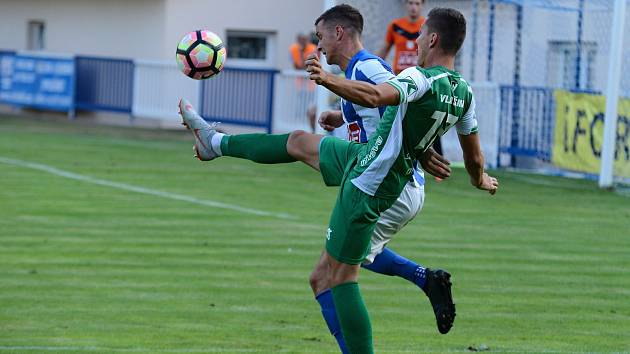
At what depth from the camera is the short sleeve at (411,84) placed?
20.7 feet

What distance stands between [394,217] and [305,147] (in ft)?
2.16

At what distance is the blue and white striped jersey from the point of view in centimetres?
772

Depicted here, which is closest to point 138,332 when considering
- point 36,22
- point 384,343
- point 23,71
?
point 384,343

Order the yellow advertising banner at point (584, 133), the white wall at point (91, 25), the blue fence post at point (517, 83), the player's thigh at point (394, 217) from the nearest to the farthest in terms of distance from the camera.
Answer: the player's thigh at point (394, 217)
the yellow advertising banner at point (584, 133)
the blue fence post at point (517, 83)
the white wall at point (91, 25)

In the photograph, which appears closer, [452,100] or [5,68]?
[452,100]

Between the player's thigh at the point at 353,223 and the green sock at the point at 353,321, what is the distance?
0.19 meters

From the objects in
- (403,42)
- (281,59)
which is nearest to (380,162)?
(403,42)

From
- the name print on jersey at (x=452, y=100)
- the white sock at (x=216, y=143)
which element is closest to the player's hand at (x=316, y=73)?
the name print on jersey at (x=452, y=100)

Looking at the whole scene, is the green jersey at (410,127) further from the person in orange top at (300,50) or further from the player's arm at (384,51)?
the person in orange top at (300,50)

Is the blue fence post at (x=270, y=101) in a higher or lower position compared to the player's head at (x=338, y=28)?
lower

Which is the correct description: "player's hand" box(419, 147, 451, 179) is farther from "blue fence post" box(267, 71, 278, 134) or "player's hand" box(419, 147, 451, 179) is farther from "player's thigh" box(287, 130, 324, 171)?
"blue fence post" box(267, 71, 278, 134)

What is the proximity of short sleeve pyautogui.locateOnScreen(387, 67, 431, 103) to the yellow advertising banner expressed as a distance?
1259 centimetres

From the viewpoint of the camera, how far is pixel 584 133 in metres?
19.9

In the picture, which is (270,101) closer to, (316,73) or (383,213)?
(383,213)
